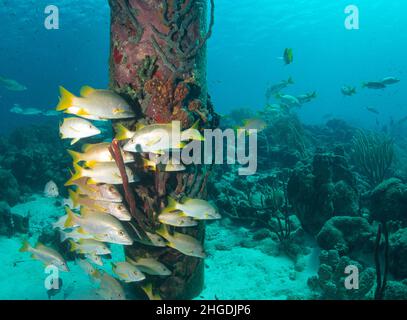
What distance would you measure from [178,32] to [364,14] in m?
63.0

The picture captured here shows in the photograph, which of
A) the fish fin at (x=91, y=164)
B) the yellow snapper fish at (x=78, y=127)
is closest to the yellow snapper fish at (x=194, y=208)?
the fish fin at (x=91, y=164)

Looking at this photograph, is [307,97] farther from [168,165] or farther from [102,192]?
[102,192]

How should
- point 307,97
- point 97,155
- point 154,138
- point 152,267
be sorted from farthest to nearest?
point 307,97
point 152,267
point 97,155
point 154,138

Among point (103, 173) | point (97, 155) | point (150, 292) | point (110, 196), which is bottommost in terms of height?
point (150, 292)

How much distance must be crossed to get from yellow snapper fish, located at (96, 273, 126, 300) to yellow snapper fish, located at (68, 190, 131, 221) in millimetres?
923

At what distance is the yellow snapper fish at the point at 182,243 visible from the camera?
11.6 feet

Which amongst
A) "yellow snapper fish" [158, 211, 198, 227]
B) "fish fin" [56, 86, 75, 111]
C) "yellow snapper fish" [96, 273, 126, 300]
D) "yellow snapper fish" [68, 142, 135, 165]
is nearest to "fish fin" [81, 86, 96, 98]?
"fish fin" [56, 86, 75, 111]

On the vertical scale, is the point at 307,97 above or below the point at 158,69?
above

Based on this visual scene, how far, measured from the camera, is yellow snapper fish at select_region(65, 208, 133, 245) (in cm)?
318

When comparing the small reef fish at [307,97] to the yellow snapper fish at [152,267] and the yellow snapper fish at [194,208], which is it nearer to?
the yellow snapper fish at [194,208]

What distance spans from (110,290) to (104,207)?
3.62ft

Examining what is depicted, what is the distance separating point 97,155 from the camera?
133 inches

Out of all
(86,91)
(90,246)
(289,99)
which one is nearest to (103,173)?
(86,91)

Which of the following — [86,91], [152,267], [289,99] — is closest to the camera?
[86,91]
